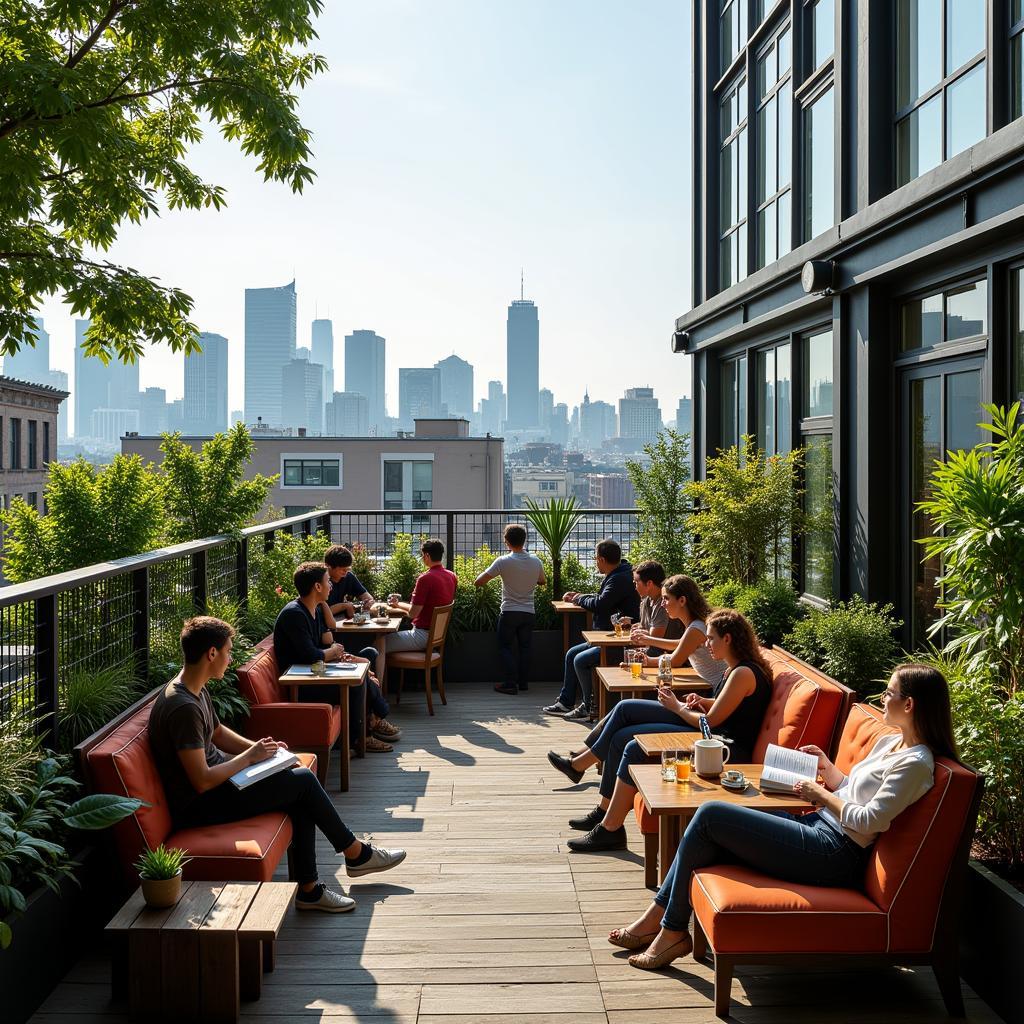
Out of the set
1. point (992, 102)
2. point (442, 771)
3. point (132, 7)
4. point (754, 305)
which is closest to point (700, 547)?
point (754, 305)

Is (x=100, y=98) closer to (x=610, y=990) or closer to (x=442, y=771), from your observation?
(x=442, y=771)

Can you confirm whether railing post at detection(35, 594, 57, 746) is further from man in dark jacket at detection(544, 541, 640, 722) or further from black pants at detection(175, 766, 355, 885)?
man in dark jacket at detection(544, 541, 640, 722)

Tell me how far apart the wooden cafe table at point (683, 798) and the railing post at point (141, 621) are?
8.93ft

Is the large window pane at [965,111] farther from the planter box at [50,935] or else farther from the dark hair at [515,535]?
the planter box at [50,935]

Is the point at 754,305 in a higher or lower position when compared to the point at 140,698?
higher

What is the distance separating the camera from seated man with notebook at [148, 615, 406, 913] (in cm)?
427

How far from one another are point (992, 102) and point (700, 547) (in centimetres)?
500

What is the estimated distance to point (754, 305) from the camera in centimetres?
1007

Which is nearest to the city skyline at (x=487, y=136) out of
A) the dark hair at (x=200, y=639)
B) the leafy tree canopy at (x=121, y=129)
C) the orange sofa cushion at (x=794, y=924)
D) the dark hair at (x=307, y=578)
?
the leafy tree canopy at (x=121, y=129)

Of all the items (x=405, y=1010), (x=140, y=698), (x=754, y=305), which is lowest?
(x=405, y=1010)

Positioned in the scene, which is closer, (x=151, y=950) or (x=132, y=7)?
(x=151, y=950)

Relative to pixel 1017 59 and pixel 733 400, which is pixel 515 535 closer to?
pixel 733 400

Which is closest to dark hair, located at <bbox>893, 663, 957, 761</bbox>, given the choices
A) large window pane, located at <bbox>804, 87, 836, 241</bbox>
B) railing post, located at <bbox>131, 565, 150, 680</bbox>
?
railing post, located at <bbox>131, 565, 150, 680</bbox>

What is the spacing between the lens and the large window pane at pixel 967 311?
576 centimetres
